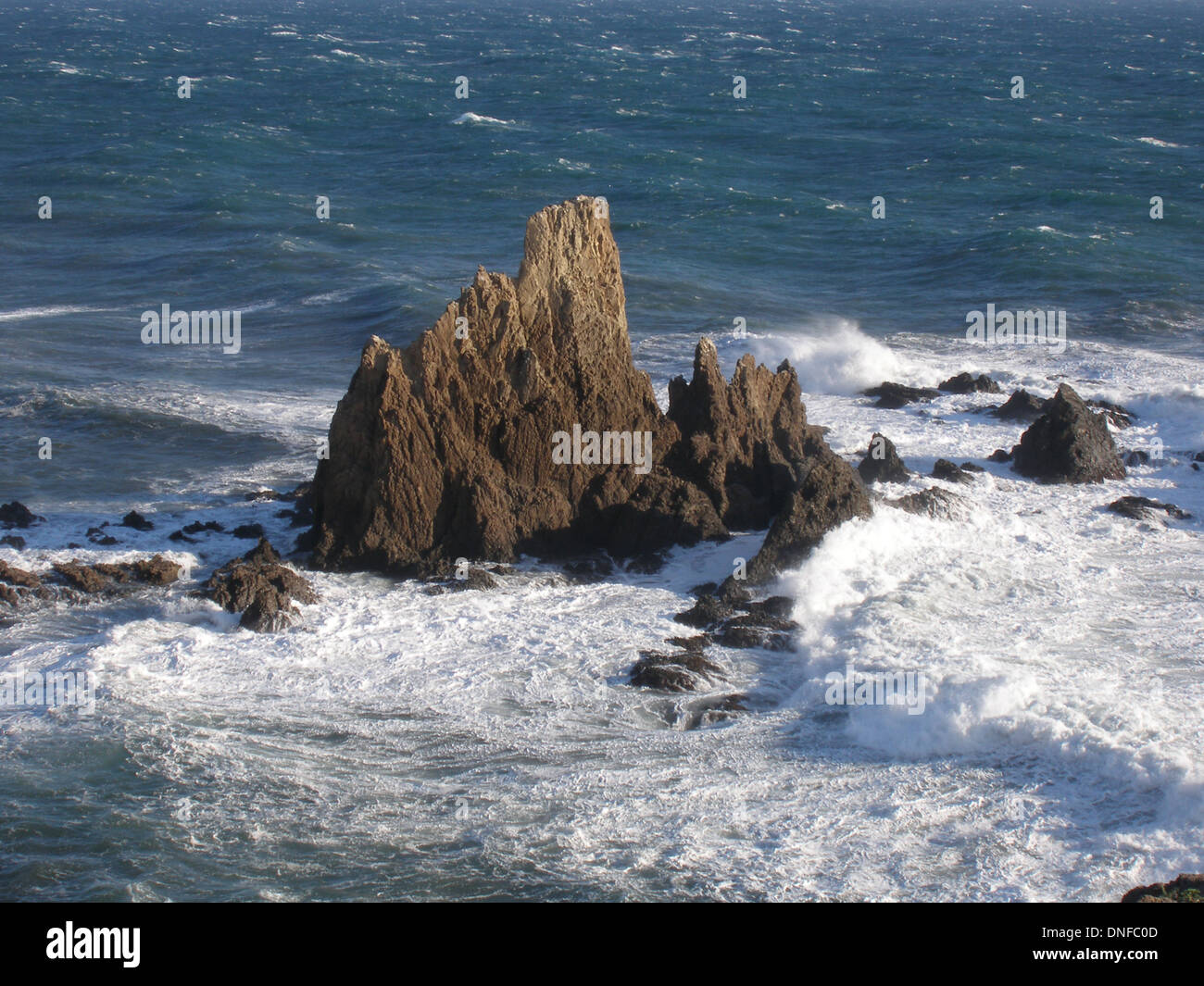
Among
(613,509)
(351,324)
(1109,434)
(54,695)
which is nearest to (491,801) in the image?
(54,695)

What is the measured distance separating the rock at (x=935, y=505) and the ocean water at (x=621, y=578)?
310mm

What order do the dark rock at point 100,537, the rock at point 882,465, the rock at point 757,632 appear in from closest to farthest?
the rock at point 757,632 < the dark rock at point 100,537 < the rock at point 882,465

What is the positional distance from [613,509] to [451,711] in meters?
6.00

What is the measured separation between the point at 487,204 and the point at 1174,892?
4971cm

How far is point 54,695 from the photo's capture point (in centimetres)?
1777

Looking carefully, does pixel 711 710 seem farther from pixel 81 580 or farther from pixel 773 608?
pixel 81 580

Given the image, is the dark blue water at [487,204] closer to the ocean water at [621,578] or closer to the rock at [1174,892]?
the ocean water at [621,578]

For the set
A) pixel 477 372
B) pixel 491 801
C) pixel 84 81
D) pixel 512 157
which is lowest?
pixel 491 801

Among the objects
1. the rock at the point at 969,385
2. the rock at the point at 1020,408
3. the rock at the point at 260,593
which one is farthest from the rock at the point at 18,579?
the rock at the point at 969,385

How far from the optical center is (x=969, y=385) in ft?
106

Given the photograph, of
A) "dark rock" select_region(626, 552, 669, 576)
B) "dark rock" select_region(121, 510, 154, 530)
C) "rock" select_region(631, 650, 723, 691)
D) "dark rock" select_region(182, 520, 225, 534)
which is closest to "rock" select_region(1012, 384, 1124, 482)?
"dark rock" select_region(626, 552, 669, 576)

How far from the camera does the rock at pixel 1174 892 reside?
12.8 m

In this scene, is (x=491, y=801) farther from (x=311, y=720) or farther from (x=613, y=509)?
(x=613, y=509)

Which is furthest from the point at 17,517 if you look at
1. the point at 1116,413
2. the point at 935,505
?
the point at 1116,413
